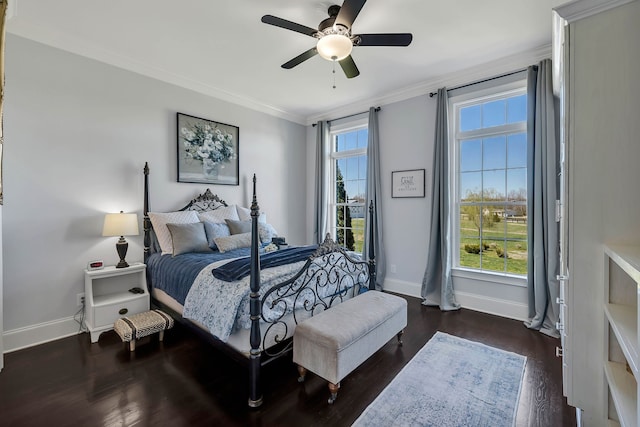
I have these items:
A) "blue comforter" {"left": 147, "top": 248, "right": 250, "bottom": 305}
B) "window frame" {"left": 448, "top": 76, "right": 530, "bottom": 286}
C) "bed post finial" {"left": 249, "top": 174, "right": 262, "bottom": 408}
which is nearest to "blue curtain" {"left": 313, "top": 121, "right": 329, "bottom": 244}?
"blue comforter" {"left": 147, "top": 248, "right": 250, "bottom": 305}

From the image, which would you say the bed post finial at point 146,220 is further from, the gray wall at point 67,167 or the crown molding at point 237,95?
the crown molding at point 237,95

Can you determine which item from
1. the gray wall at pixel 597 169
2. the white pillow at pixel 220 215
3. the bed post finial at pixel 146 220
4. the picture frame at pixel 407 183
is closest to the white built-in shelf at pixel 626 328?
the gray wall at pixel 597 169

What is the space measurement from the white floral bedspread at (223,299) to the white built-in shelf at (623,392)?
182cm

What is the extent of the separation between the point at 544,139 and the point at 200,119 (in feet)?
13.6

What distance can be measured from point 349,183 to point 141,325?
3561 mm

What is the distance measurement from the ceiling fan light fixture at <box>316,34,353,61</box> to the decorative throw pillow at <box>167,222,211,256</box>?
Answer: 2.24m

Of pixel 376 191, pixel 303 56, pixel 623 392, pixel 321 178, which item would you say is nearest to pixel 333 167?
pixel 321 178

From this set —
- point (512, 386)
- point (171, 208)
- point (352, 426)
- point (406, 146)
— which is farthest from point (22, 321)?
point (406, 146)

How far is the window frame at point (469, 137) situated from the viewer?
329cm

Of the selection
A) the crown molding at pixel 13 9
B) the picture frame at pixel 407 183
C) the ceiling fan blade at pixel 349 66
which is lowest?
the picture frame at pixel 407 183

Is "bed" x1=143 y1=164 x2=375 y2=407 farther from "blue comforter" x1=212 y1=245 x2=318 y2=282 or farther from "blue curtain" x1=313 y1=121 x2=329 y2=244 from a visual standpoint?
"blue curtain" x1=313 y1=121 x2=329 y2=244

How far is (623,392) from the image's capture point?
45.4 inches

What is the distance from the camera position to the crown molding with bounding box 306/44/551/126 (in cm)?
306

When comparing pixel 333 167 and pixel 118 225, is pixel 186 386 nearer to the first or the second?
pixel 118 225
